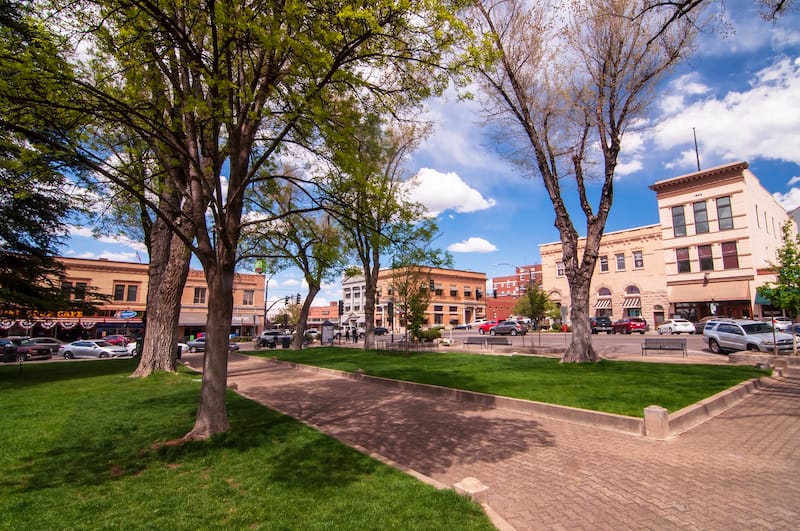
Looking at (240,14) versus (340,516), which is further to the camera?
(240,14)

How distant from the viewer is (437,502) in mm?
4363

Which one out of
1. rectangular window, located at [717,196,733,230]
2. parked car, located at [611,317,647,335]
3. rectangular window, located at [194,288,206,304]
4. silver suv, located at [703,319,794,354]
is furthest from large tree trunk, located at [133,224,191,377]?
rectangular window, located at [717,196,733,230]

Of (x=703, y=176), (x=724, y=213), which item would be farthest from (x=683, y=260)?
(x=703, y=176)

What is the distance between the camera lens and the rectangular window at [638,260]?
161 ft

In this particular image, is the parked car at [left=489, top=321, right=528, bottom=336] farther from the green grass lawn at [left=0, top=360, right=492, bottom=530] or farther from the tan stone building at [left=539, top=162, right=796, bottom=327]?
the green grass lawn at [left=0, top=360, right=492, bottom=530]

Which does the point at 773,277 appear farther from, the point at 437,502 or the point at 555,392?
the point at 437,502

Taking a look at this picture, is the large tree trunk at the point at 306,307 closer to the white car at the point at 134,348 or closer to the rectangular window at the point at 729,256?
the white car at the point at 134,348

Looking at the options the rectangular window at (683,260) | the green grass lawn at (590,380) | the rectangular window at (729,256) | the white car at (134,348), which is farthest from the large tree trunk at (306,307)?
the rectangular window at (729,256)

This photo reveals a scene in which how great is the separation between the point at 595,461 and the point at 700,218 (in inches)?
1933

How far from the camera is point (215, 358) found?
7102mm

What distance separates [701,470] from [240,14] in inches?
373

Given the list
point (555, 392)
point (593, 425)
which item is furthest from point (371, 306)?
point (593, 425)

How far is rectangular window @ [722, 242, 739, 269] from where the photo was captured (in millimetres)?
Result: 41213

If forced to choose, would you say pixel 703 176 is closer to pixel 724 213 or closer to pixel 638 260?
pixel 724 213
